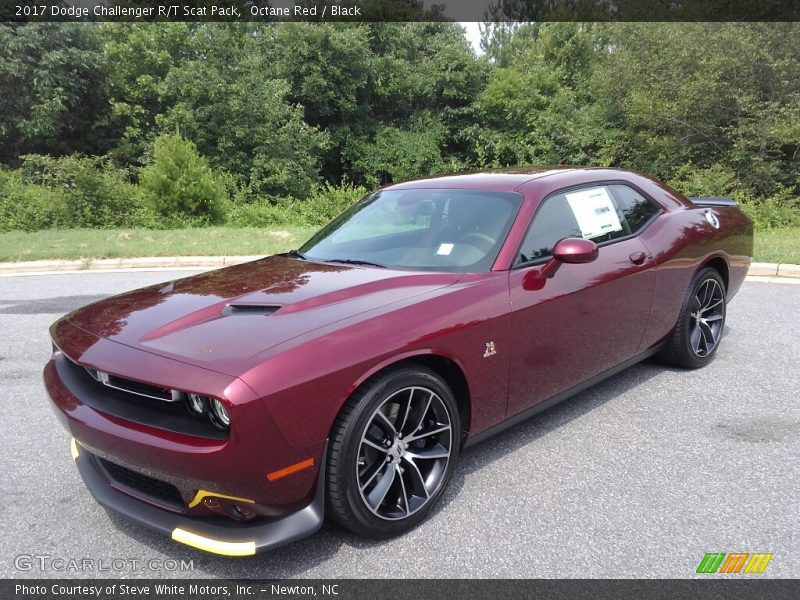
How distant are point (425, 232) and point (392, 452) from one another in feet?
4.47

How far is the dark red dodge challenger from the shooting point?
225cm

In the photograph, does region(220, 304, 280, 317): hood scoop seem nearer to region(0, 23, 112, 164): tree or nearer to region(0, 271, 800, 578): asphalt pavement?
region(0, 271, 800, 578): asphalt pavement

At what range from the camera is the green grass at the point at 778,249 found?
884 cm

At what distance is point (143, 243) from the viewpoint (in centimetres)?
1199

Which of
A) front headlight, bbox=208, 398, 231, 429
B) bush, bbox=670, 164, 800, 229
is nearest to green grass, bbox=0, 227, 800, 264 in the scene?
bush, bbox=670, 164, 800, 229

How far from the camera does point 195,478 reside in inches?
87.2

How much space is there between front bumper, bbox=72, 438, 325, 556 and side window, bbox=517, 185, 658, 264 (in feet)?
5.30

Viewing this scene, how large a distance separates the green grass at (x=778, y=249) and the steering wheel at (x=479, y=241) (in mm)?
7093

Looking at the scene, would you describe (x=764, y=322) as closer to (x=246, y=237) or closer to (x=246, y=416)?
(x=246, y=416)

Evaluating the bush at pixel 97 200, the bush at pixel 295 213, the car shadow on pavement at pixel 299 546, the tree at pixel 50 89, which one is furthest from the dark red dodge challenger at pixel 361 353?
the tree at pixel 50 89

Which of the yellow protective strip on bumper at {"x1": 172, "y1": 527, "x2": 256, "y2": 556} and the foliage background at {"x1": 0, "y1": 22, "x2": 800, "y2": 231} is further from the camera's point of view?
the foliage background at {"x1": 0, "y1": 22, "x2": 800, "y2": 231}

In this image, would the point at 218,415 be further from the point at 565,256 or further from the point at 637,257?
the point at 637,257

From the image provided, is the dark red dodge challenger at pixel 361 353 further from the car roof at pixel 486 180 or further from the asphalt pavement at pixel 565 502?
the asphalt pavement at pixel 565 502

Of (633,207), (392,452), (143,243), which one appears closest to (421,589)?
(392,452)
